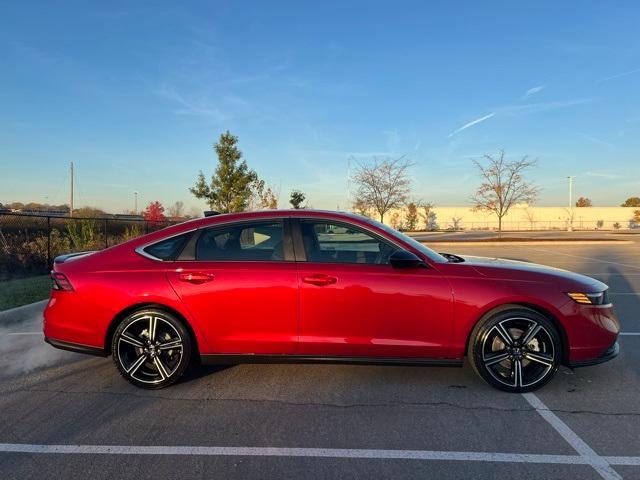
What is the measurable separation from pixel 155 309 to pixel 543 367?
3.49 metres

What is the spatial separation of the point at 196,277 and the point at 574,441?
3.19 meters

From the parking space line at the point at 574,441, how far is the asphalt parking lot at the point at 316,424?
1cm

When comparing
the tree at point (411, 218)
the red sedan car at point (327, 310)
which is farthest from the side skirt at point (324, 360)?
the tree at point (411, 218)

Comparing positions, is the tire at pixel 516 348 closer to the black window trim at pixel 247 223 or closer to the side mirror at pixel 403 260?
the side mirror at pixel 403 260

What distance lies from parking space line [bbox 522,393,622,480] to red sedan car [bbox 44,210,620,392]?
0.21 meters

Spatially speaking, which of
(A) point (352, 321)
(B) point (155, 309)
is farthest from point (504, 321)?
(B) point (155, 309)

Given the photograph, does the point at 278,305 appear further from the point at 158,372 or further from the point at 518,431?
the point at 518,431

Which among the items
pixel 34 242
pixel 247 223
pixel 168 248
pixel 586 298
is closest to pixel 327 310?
pixel 247 223

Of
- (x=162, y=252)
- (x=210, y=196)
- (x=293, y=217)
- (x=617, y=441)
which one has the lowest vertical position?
(x=617, y=441)

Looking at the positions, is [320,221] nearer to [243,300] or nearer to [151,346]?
[243,300]

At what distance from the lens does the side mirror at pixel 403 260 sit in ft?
12.4

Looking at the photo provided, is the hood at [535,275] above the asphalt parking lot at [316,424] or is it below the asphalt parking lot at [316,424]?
above

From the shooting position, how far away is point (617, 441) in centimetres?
305

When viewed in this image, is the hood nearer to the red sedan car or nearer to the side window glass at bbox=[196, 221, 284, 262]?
the red sedan car
